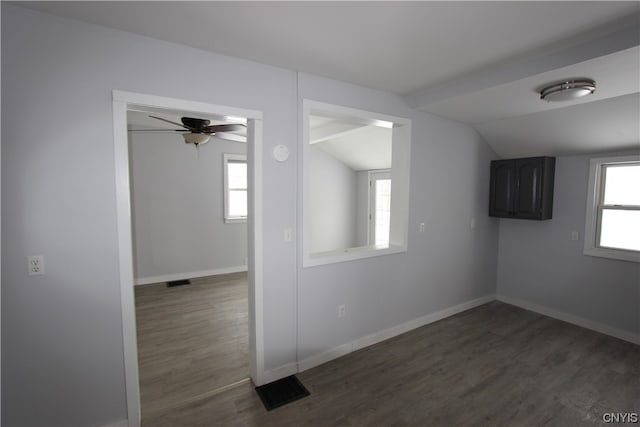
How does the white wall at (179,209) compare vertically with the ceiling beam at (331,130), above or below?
below

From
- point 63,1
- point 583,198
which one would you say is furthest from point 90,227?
point 583,198

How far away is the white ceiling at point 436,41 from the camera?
5.19 ft

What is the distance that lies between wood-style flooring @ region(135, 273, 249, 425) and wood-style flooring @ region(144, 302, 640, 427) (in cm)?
22

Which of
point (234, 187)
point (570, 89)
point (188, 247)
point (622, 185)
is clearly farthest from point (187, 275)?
point (622, 185)

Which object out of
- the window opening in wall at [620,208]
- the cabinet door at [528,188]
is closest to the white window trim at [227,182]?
the cabinet door at [528,188]

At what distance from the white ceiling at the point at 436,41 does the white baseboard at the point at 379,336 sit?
2374 mm

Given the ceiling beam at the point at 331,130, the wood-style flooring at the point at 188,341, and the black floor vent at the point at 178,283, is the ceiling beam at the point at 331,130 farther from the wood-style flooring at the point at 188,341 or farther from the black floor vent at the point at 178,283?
the black floor vent at the point at 178,283

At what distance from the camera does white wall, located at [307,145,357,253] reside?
21.1 feet

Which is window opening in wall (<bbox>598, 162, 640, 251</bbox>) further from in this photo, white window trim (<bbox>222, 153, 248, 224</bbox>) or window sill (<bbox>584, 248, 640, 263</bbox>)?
white window trim (<bbox>222, 153, 248, 224</bbox>)

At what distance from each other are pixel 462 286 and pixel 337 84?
117 inches

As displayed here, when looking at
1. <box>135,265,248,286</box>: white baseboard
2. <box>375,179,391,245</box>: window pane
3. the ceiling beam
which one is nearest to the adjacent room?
<box>135,265,248,286</box>: white baseboard

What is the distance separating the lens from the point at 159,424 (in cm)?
198

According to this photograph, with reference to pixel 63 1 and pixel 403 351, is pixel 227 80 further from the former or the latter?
pixel 403 351

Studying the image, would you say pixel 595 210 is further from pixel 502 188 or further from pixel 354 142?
pixel 354 142
